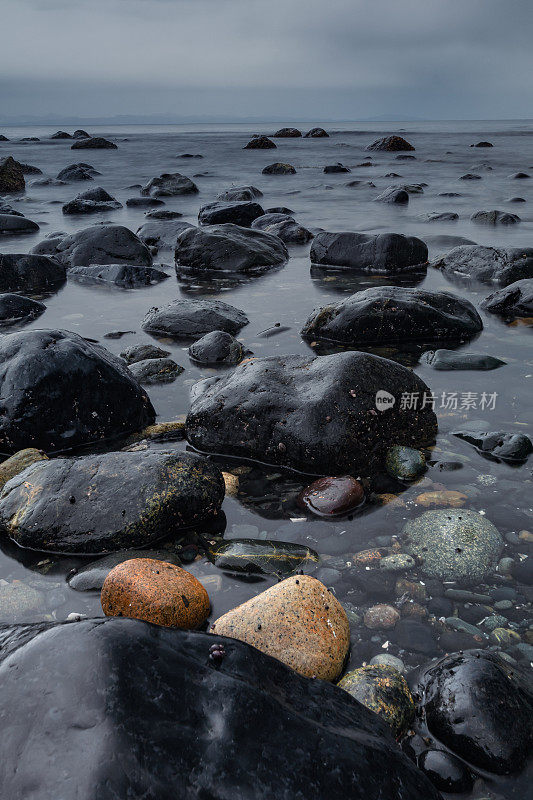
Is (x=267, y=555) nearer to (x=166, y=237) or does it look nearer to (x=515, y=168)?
(x=166, y=237)

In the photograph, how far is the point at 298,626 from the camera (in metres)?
2.43

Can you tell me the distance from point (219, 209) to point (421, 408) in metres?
11.0

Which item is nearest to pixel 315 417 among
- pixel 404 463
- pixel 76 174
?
pixel 404 463

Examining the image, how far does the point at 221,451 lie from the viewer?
4188 millimetres

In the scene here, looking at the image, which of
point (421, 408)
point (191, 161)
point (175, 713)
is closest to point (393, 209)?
point (421, 408)

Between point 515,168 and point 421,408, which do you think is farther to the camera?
point 515,168

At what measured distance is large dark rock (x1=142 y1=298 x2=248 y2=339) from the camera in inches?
259

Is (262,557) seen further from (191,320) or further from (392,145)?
(392,145)

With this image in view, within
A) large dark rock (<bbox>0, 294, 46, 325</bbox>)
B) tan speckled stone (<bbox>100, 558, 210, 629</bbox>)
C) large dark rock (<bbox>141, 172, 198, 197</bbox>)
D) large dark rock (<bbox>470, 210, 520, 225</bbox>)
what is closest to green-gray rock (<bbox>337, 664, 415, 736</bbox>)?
tan speckled stone (<bbox>100, 558, 210, 629</bbox>)

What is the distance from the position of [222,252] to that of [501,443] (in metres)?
6.66

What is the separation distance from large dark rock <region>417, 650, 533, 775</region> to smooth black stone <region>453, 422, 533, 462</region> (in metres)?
1.85

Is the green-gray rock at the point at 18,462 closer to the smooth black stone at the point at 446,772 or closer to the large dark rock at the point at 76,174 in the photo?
the smooth black stone at the point at 446,772

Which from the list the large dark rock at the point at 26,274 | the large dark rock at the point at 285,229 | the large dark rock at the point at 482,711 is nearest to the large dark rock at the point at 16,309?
the large dark rock at the point at 26,274

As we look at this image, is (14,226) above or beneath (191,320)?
beneath
